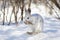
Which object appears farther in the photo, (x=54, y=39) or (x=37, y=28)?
(x=37, y=28)

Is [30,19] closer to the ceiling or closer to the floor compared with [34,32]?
closer to the ceiling

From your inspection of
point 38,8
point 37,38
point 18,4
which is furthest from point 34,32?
point 38,8

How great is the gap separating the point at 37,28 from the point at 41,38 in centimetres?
49

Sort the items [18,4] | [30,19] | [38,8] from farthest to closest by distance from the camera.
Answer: [38,8] < [18,4] < [30,19]

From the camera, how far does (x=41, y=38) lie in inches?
186

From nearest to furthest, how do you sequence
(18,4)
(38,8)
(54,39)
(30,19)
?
(54,39)
(30,19)
(18,4)
(38,8)

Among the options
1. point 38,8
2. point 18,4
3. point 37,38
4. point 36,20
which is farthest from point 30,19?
point 38,8

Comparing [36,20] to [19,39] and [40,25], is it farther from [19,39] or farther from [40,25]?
[19,39]

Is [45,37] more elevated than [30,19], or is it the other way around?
[30,19]

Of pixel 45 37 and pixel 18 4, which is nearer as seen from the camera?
pixel 45 37

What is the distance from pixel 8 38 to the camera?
189 inches

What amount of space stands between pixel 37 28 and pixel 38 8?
702 centimetres

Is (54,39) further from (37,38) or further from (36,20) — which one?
(36,20)

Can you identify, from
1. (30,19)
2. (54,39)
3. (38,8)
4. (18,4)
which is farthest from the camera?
(38,8)
